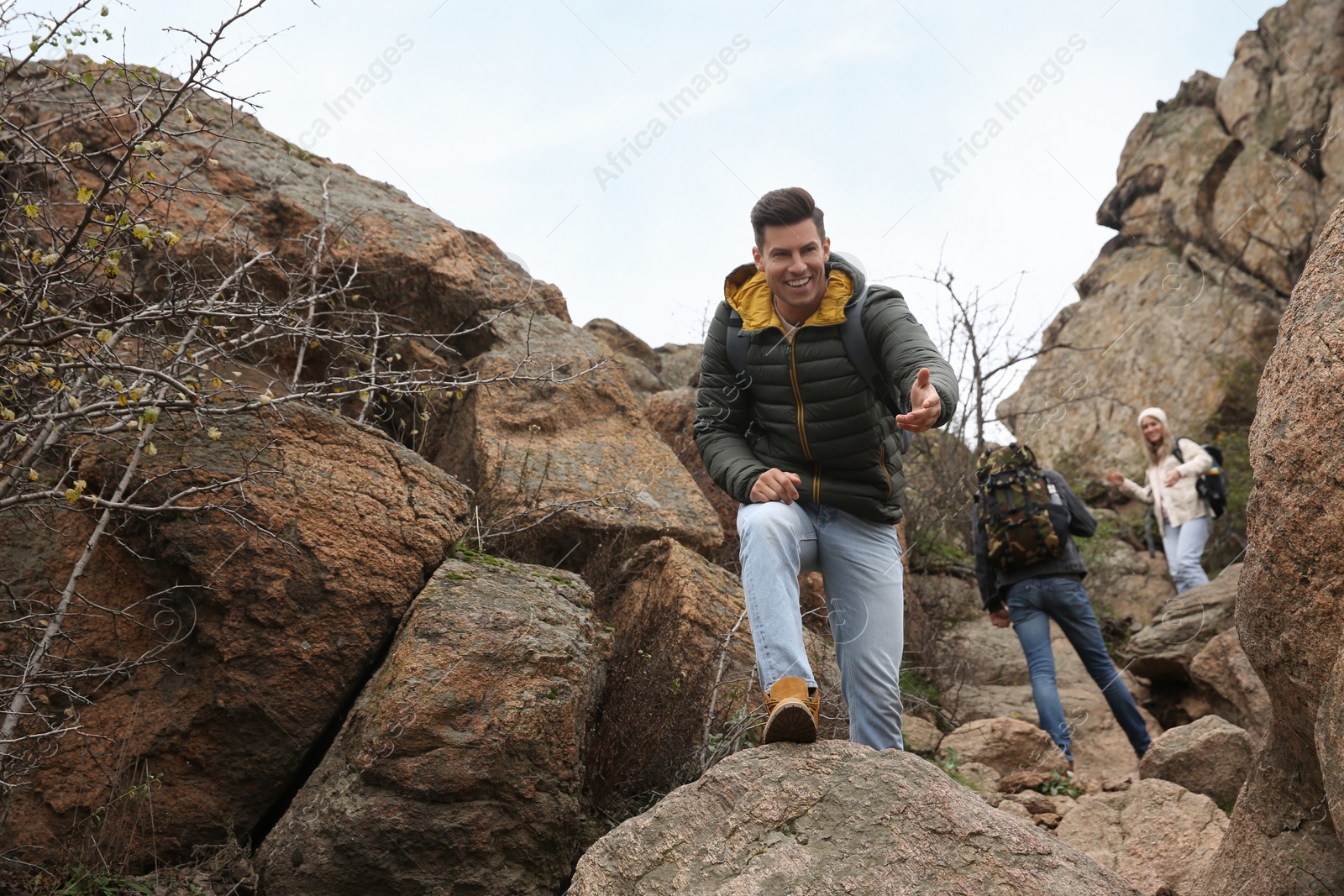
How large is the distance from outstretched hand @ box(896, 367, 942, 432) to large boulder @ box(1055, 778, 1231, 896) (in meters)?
2.35

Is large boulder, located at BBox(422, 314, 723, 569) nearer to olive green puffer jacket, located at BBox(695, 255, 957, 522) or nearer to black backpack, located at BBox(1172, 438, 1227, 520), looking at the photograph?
olive green puffer jacket, located at BBox(695, 255, 957, 522)

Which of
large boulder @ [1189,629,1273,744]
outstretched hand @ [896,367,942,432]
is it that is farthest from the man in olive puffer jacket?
large boulder @ [1189,629,1273,744]

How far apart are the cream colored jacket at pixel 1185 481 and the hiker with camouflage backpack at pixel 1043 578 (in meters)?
2.81

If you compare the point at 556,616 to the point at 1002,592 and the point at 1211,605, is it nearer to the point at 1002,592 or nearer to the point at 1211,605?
the point at 1002,592

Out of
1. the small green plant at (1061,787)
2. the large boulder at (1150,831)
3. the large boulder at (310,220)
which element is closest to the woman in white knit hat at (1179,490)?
the small green plant at (1061,787)

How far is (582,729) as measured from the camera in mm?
4211

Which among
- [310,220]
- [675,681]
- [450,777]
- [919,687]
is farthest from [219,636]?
[919,687]

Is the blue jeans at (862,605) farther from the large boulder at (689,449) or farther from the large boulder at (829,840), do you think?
the large boulder at (689,449)

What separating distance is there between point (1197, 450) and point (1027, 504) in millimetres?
3423

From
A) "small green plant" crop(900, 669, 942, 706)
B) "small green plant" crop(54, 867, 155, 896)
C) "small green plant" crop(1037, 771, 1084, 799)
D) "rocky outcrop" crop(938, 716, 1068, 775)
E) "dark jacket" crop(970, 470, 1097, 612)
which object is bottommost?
"small green plant" crop(54, 867, 155, 896)

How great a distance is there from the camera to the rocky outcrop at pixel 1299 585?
2.71m

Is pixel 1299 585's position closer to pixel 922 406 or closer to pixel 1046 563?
pixel 922 406

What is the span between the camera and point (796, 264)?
3.62 m

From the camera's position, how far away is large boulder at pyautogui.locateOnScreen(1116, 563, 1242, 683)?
316 inches
